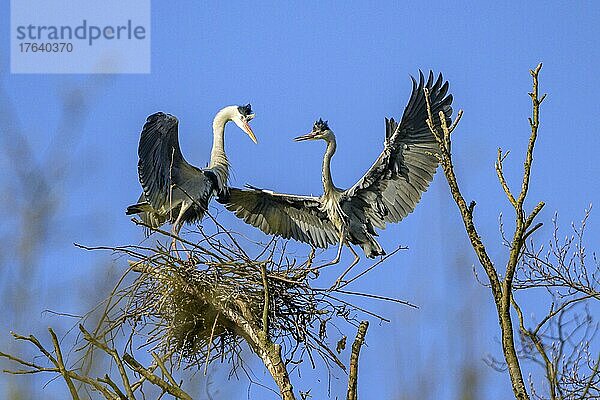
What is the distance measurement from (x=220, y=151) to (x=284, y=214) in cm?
71

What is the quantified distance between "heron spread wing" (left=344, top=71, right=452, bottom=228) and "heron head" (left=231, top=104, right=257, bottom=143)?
35.2 inches

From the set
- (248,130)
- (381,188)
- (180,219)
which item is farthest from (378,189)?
(180,219)

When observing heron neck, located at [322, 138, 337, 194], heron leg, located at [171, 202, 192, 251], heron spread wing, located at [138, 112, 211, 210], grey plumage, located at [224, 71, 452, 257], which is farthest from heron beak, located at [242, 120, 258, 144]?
heron leg, located at [171, 202, 192, 251]

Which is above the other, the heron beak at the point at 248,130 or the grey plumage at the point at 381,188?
the heron beak at the point at 248,130

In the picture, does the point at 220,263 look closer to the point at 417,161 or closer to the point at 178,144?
the point at 178,144

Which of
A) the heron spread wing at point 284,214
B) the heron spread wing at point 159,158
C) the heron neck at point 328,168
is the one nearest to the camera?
the heron spread wing at point 159,158

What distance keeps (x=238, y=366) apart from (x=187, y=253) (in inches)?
26.5

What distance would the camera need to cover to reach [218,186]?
8453 millimetres

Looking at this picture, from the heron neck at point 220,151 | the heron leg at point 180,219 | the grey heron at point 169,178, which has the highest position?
the heron neck at point 220,151

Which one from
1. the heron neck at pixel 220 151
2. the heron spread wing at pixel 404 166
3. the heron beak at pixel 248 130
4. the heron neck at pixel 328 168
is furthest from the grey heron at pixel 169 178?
the heron spread wing at pixel 404 166

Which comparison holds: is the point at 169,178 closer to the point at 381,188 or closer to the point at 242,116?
the point at 242,116

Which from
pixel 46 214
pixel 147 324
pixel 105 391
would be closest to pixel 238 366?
pixel 147 324

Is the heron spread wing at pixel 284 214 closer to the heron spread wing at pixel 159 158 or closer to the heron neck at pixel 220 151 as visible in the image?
the heron neck at pixel 220 151

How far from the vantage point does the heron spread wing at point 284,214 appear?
8742 millimetres
